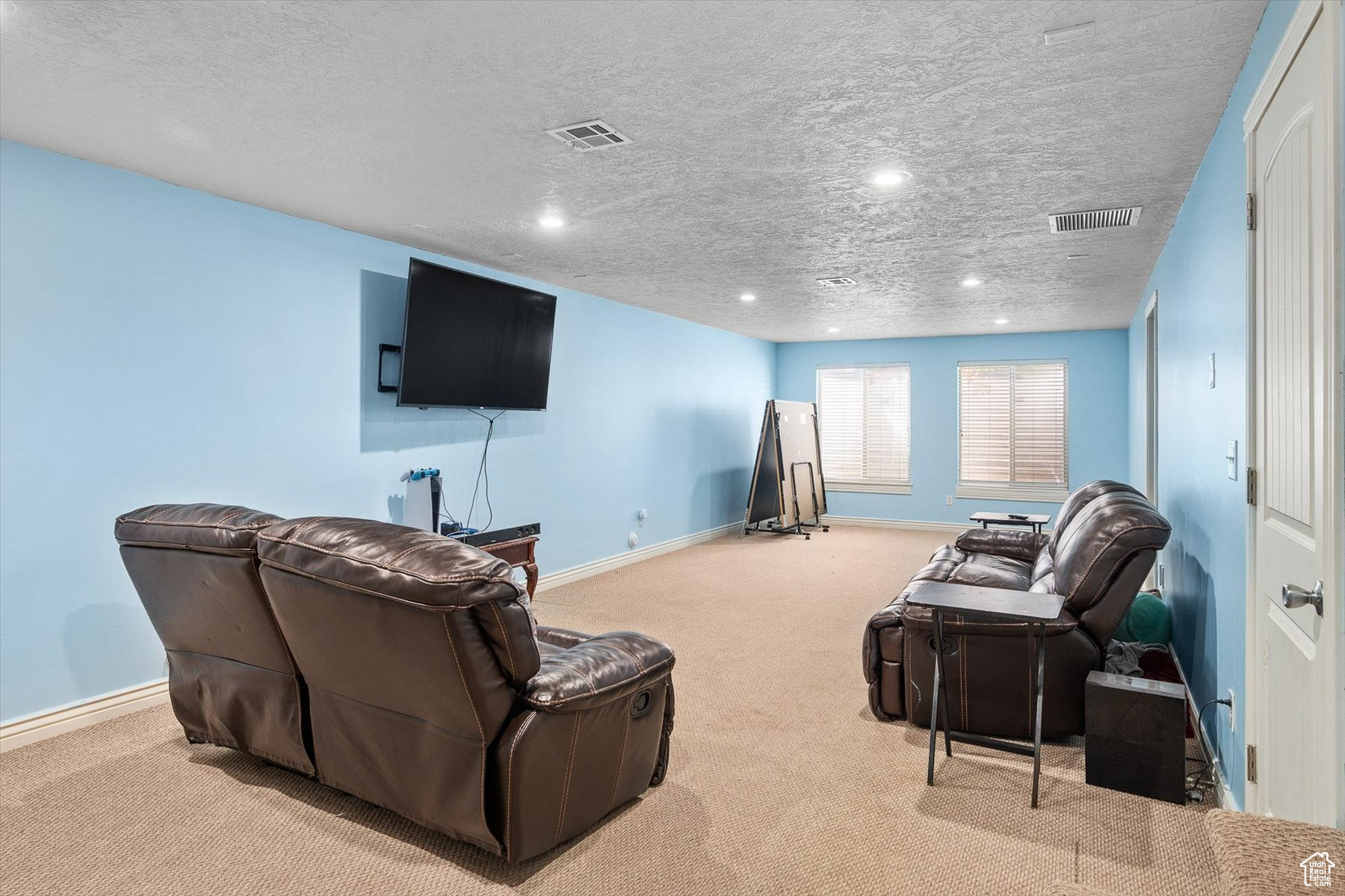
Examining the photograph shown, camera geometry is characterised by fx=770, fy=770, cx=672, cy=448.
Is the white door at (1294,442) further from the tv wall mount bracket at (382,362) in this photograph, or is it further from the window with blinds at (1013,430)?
the window with blinds at (1013,430)

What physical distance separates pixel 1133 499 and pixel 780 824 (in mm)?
2133

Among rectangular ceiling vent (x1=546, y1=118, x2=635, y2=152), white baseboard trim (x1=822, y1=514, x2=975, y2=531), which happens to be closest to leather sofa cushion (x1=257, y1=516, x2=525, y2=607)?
rectangular ceiling vent (x1=546, y1=118, x2=635, y2=152)

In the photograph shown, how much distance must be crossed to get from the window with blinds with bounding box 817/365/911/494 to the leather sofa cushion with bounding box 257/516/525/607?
846 centimetres

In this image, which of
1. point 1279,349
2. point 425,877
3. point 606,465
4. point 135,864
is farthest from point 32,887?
point 606,465

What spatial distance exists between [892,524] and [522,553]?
6.16 meters

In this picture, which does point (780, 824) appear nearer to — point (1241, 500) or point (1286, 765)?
point (1286, 765)

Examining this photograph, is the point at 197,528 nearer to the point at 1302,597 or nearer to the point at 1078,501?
the point at 1302,597

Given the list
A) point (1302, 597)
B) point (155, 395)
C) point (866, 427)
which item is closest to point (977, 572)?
point (1302, 597)

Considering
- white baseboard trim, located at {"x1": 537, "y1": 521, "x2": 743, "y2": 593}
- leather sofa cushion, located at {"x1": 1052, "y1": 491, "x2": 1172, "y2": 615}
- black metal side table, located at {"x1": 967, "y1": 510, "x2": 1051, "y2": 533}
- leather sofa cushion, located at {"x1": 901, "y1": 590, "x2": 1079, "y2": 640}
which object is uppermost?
leather sofa cushion, located at {"x1": 1052, "y1": 491, "x2": 1172, "y2": 615}

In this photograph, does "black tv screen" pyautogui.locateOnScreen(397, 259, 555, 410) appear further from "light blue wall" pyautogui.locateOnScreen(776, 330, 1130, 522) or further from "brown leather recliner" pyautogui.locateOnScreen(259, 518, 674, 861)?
"light blue wall" pyautogui.locateOnScreen(776, 330, 1130, 522)

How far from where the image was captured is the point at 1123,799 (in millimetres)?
2627

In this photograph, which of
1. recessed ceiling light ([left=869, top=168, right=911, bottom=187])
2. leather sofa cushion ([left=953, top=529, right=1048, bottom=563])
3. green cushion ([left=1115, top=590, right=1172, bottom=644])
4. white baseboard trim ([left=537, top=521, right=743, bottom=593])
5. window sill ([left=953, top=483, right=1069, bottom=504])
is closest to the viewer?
recessed ceiling light ([left=869, top=168, right=911, bottom=187])

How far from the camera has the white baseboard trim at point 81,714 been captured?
10.1 ft

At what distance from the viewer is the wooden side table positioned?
185 inches
